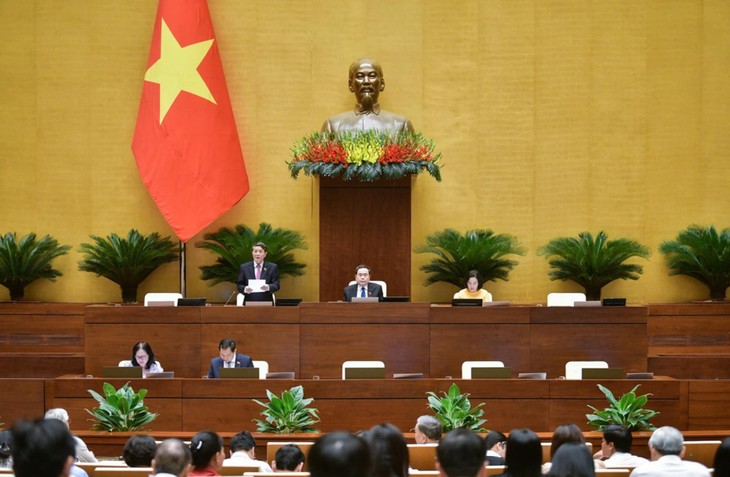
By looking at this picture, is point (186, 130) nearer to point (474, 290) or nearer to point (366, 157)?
point (366, 157)

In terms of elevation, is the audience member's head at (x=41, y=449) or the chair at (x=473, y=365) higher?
the audience member's head at (x=41, y=449)

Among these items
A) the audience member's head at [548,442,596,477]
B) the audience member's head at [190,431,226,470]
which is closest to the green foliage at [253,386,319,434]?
the audience member's head at [190,431,226,470]

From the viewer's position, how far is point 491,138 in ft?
41.3

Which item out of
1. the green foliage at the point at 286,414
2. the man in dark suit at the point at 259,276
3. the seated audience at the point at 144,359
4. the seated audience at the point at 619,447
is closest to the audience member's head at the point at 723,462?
the seated audience at the point at 619,447

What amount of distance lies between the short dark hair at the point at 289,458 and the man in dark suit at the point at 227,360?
3.75 m

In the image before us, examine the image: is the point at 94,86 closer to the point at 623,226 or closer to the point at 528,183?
the point at 528,183

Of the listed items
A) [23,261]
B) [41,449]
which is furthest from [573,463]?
[23,261]

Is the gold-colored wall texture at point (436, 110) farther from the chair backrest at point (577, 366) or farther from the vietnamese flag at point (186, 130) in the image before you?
the chair backrest at point (577, 366)

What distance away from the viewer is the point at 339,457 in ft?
8.61

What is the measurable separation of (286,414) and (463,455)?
15.9 ft

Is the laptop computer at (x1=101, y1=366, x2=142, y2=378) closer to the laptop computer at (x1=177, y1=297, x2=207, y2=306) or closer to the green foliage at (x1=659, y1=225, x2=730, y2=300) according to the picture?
the laptop computer at (x1=177, y1=297, x2=207, y2=306)

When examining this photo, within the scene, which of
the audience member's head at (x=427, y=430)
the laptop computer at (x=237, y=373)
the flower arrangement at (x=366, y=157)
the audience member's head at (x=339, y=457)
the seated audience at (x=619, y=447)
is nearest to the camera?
the audience member's head at (x=339, y=457)

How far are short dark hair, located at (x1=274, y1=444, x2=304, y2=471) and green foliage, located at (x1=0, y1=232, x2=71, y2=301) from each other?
739 cm

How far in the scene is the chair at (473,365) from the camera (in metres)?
9.14
